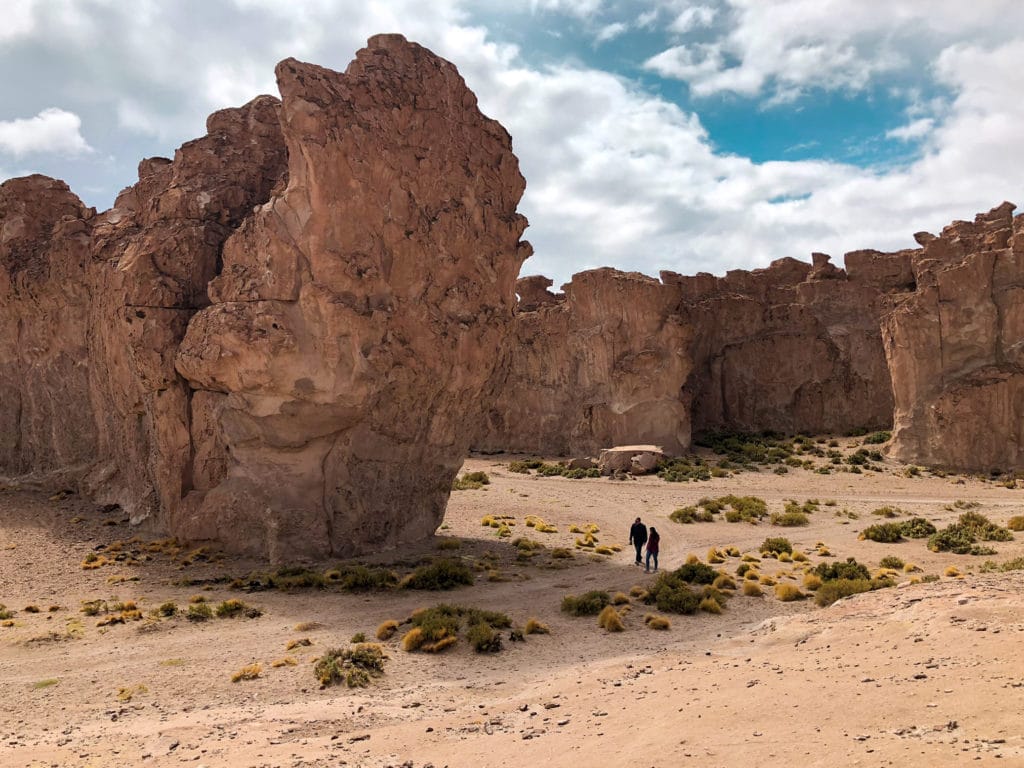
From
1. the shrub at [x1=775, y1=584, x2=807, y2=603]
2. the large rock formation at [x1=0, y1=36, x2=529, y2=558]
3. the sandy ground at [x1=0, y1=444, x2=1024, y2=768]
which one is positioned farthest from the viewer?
the large rock formation at [x1=0, y1=36, x2=529, y2=558]

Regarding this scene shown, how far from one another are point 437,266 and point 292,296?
15.5 ft

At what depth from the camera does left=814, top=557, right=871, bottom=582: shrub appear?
63.4 feet

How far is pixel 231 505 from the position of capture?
73.4 ft

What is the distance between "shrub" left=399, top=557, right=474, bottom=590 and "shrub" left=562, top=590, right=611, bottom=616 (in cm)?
355

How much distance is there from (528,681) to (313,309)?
1337cm

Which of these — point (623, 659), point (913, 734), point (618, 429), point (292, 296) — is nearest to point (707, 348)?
A: point (618, 429)

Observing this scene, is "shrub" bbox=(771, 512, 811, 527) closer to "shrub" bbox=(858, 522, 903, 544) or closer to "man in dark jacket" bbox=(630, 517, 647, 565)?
"shrub" bbox=(858, 522, 903, 544)

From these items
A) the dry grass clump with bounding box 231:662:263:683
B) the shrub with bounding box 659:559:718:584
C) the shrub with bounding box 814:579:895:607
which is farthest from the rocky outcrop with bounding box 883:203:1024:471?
the dry grass clump with bounding box 231:662:263:683

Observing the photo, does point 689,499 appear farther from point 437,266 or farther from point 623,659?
point 623,659

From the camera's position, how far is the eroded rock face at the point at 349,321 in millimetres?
21984

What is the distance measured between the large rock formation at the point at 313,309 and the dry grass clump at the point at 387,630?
22.7ft

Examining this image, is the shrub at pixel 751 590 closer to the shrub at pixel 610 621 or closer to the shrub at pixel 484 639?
the shrub at pixel 610 621

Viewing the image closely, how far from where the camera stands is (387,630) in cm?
1559

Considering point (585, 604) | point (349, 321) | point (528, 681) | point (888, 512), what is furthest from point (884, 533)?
point (349, 321)
